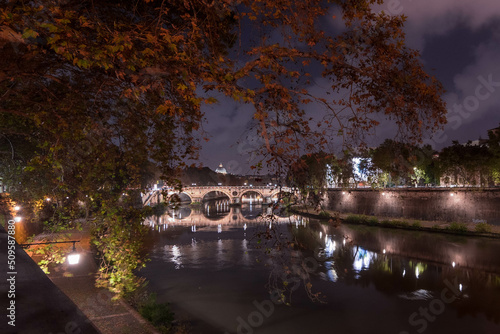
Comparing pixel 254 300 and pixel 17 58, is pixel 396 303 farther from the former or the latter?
pixel 17 58

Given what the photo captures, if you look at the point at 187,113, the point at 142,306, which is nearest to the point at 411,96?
the point at 187,113

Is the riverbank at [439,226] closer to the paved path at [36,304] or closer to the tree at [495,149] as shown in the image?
the tree at [495,149]

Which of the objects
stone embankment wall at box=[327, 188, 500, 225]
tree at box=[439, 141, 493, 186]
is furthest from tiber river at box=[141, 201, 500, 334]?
tree at box=[439, 141, 493, 186]

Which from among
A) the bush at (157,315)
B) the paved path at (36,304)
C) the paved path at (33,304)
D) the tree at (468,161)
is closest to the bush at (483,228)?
the tree at (468,161)

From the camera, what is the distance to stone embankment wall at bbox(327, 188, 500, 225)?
28.8 m

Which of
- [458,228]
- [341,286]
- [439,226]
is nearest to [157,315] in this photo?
[341,286]

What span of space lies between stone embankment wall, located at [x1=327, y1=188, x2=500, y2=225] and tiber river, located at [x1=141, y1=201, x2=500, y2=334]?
6047mm

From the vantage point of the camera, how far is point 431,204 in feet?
109

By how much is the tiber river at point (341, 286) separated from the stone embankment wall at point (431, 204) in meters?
6.05

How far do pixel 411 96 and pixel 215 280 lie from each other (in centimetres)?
1453

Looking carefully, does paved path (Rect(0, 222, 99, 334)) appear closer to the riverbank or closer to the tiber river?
the tiber river

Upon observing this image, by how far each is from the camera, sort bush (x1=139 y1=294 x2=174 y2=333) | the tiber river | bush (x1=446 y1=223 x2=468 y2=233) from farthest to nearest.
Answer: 1. bush (x1=446 y1=223 x2=468 y2=233)
2. the tiber river
3. bush (x1=139 y1=294 x2=174 y2=333)

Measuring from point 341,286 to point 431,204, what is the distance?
21972 millimetres

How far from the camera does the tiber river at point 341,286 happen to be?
462 inches
